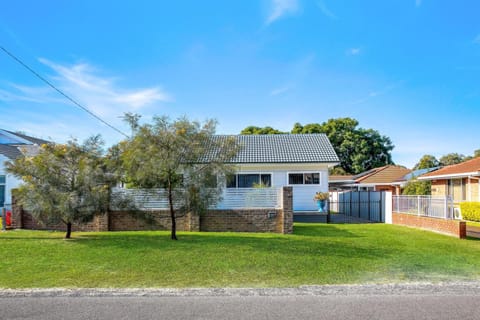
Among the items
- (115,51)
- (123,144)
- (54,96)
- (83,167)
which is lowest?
(83,167)

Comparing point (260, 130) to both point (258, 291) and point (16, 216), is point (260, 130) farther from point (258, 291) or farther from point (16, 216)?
point (258, 291)

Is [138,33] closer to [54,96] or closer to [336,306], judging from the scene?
[54,96]

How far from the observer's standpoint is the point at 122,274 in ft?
22.6

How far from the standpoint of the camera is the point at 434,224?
13727mm

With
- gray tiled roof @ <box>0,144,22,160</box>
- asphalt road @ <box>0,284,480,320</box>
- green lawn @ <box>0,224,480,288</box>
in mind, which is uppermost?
gray tiled roof @ <box>0,144,22,160</box>

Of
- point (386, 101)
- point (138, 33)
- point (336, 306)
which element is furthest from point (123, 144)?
point (386, 101)

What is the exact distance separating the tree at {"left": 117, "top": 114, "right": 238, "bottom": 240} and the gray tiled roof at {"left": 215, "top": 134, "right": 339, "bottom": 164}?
270 inches

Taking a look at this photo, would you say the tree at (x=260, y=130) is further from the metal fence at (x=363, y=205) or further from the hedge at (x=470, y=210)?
the hedge at (x=470, y=210)

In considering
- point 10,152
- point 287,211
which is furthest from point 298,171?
point 10,152

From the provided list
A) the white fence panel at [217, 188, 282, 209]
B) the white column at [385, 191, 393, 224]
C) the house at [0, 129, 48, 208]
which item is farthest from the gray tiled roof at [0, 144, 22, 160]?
the white column at [385, 191, 393, 224]

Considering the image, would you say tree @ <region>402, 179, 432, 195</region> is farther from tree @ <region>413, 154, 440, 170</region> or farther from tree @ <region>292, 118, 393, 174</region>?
tree @ <region>292, 118, 393, 174</region>

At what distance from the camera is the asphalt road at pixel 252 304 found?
15.3 feet

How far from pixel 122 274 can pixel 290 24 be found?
11.1 meters

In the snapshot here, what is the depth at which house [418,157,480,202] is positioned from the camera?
1970cm
